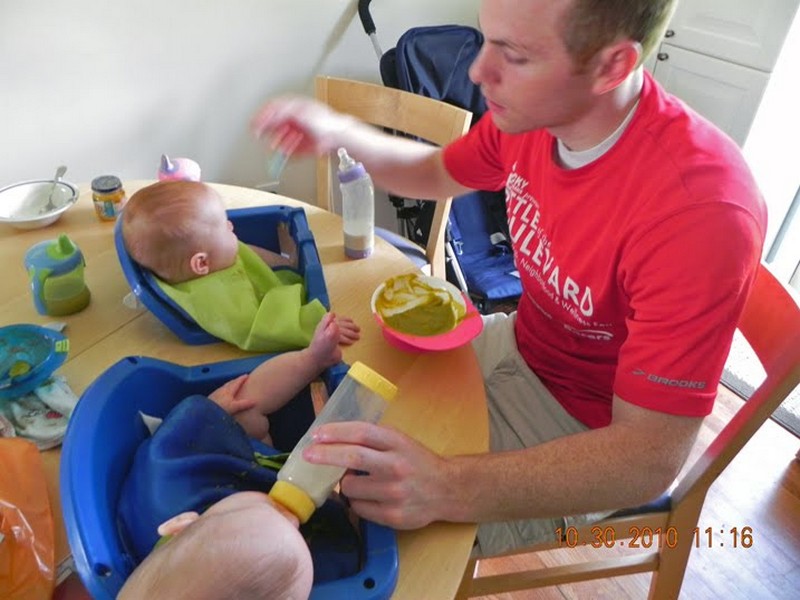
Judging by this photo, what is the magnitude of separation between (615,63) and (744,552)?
1.40 metres

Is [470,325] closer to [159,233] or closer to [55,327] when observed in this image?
[159,233]

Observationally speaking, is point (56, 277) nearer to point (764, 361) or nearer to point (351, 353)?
point (351, 353)

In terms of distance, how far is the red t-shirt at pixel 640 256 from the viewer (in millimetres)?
737

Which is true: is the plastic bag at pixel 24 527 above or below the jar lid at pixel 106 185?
below

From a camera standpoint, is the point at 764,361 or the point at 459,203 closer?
the point at 764,361

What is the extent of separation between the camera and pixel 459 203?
7.13 ft

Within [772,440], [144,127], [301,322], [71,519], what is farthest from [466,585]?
[144,127]

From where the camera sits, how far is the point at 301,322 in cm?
96

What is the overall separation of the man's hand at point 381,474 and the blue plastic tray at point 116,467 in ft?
0.09

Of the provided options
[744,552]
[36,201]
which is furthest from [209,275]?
[744,552]

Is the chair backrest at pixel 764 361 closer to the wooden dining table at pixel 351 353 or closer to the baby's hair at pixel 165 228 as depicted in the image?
the wooden dining table at pixel 351 353

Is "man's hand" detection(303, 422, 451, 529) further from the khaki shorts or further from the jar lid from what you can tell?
the jar lid

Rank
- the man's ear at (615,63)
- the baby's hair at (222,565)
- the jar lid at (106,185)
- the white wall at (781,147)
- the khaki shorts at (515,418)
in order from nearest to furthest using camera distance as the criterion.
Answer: the baby's hair at (222,565), the man's ear at (615,63), the khaki shorts at (515,418), the jar lid at (106,185), the white wall at (781,147)

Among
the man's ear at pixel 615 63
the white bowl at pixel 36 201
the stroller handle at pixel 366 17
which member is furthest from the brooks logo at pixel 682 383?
the stroller handle at pixel 366 17
